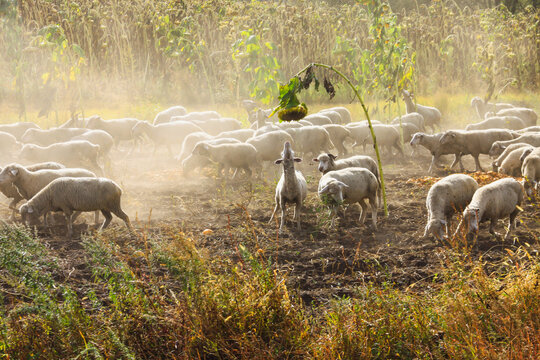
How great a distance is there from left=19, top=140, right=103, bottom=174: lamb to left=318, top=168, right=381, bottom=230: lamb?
19.2 feet

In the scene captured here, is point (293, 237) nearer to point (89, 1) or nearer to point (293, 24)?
point (293, 24)

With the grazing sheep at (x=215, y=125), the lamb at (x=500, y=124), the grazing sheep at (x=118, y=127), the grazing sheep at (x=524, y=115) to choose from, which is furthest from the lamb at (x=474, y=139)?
the grazing sheep at (x=118, y=127)

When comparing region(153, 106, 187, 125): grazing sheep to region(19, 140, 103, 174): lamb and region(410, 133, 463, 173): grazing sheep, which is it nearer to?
region(19, 140, 103, 174): lamb

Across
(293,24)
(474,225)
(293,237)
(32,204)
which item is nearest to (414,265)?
(474,225)

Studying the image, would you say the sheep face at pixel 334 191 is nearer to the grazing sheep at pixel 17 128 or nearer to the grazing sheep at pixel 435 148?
the grazing sheep at pixel 435 148

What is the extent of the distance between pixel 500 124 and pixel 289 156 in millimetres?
7724

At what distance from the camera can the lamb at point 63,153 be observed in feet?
37.6

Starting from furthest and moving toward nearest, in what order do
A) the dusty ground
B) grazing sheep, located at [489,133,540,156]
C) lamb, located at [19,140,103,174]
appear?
lamb, located at [19,140,103,174]
grazing sheep, located at [489,133,540,156]
the dusty ground

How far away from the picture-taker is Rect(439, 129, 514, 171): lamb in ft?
37.2

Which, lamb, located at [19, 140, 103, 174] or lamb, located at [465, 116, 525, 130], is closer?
lamb, located at [19, 140, 103, 174]

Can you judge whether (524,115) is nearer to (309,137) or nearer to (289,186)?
(309,137)

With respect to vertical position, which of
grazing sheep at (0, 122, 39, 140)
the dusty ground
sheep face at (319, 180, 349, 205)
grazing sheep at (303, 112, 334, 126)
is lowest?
the dusty ground

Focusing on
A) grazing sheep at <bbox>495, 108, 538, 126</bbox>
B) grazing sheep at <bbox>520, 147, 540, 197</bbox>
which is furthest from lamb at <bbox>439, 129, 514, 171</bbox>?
grazing sheep at <bbox>495, 108, 538, 126</bbox>

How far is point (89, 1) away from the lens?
21.2 m
